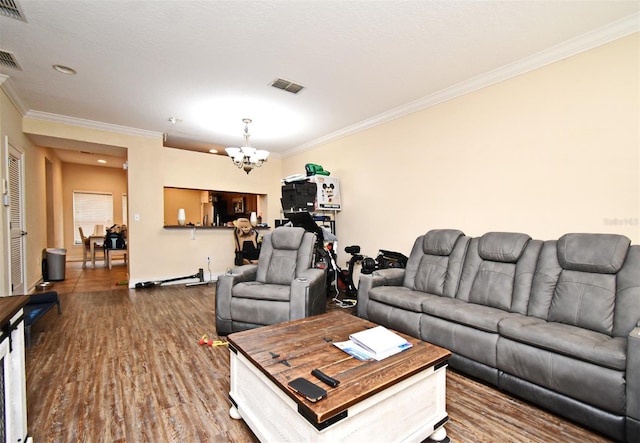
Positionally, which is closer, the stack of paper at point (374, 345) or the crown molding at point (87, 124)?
the stack of paper at point (374, 345)

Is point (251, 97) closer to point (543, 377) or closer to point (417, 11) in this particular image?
point (417, 11)

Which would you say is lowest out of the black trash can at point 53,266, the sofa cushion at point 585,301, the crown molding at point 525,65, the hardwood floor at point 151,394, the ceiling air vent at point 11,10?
the hardwood floor at point 151,394

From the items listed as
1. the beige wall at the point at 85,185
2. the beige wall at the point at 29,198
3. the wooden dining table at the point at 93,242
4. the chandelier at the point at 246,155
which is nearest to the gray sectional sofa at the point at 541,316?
the chandelier at the point at 246,155

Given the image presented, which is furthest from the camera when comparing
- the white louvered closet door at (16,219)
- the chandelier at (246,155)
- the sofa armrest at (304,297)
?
the chandelier at (246,155)

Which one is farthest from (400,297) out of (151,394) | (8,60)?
(8,60)

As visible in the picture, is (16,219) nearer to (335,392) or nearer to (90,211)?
(90,211)

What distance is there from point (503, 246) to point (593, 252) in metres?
0.61

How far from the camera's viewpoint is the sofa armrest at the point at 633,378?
1.50 meters

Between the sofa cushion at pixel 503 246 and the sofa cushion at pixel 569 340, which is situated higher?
the sofa cushion at pixel 503 246

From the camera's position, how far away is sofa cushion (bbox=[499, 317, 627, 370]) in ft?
5.29

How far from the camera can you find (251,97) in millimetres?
3805

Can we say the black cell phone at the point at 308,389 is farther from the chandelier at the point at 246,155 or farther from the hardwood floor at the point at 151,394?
the chandelier at the point at 246,155

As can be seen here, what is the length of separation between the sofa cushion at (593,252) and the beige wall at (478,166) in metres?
0.47

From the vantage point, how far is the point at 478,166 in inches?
132
